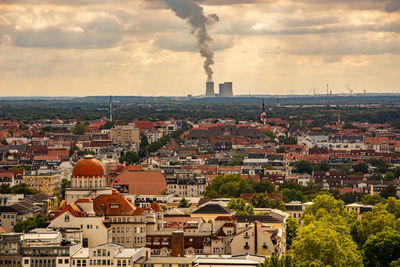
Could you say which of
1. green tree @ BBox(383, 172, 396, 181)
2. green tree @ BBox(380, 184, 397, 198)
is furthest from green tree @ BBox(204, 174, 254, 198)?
green tree @ BBox(383, 172, 396, 181)

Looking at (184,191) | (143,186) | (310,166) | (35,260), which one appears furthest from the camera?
(310,166)

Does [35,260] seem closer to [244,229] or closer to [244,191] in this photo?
[244,229]

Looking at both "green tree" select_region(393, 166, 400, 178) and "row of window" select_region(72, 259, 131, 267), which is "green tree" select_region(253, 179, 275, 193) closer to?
"green tree" select_region(393, 166, 400, 178)

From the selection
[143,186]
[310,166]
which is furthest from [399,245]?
[310,166]

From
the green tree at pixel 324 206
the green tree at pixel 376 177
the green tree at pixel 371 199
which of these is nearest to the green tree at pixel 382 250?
the green tree at pixel 324 206

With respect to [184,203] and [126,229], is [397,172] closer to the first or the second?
[184,203]

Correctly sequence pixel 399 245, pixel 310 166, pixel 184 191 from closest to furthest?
pixel 399 245 < pixel 184 191 < pixel 310 166

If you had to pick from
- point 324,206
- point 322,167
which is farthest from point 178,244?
point 322,167
